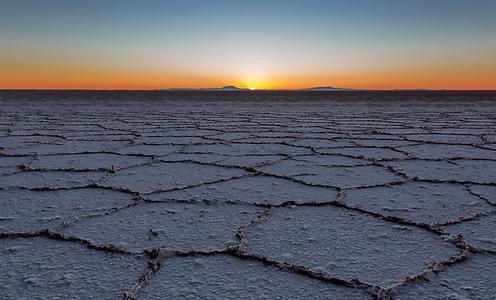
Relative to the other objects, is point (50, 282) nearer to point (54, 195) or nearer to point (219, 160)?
point (54, 195)

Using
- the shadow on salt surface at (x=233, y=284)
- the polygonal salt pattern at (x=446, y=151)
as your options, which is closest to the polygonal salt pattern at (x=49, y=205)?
the shadow on salt surface at (x=233, y=284)

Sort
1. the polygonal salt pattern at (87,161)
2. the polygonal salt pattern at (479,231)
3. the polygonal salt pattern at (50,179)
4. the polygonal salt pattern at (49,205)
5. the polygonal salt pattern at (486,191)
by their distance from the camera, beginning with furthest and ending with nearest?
the polygonal salt pattern at (87,161), the polygonal salt pattern at (50,179), the polygonal salt pattern at (486,191), the polygonal salt pattern at (49,205), the polygonal salt pattern at (479,231)

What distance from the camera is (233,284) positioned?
0.65 meters

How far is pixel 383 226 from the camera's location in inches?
35.2

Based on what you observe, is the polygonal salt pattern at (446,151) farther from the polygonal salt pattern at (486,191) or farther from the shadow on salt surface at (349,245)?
the shadow on salt surface at (349,245)

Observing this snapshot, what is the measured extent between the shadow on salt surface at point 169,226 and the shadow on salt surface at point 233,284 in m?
0.08

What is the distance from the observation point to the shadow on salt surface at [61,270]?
2.05 ft

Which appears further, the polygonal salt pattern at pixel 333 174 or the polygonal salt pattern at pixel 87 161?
the polygonal salt pattern at pixel 87 161

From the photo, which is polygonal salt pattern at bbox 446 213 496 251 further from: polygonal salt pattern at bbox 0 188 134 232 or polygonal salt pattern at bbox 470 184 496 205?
polygonal salt pattern at bbox 0 188 134 232

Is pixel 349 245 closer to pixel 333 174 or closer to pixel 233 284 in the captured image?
pixel 233 284

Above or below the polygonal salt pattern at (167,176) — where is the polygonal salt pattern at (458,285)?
below

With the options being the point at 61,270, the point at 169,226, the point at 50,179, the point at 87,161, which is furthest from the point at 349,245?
the point at 87,161

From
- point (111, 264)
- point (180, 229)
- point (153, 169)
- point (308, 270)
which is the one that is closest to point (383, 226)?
point (308, 270)

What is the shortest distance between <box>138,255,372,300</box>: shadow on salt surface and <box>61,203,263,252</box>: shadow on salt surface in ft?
0.27
